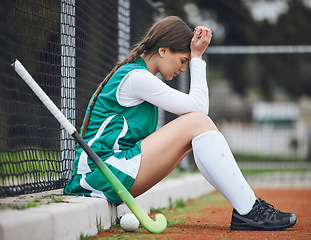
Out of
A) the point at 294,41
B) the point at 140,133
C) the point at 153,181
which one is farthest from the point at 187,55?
the point at 294,41

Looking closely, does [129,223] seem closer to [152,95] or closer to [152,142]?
[152,142]

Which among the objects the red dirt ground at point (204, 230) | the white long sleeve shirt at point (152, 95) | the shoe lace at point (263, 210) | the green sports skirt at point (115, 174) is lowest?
the red dirt ground at point (204, 230)

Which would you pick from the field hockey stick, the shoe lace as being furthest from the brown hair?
the shoe lace

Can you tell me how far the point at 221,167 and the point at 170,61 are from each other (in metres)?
0.76

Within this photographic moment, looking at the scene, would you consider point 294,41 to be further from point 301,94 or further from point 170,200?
point 170,200

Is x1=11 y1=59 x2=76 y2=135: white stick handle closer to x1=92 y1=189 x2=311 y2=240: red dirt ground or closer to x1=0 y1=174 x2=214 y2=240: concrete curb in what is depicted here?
x1=0 y1=174 x2=214 y2=240: concrete curb

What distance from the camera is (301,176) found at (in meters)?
10.1

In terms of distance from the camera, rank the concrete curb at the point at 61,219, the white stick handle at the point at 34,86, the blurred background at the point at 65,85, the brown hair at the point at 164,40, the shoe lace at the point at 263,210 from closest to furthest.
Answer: the concrete curb at the point at 61,219, the white stick handle at the point at 34,86, the blurred background at the point at 65,85, the shoe lace at the point at 263,210, the brown hair at the point at 164,40

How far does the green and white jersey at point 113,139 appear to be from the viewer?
3295 mm

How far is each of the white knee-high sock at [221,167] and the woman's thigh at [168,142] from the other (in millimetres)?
60

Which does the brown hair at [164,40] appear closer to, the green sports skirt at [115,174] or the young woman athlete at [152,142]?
the young woman athlete at [152,142]

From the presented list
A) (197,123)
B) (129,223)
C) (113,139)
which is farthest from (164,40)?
(129,223)

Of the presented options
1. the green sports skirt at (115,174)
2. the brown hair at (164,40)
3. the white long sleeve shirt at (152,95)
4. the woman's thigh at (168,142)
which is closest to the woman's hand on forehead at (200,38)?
the brown hair at (164,40)

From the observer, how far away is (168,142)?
3.29 metres
